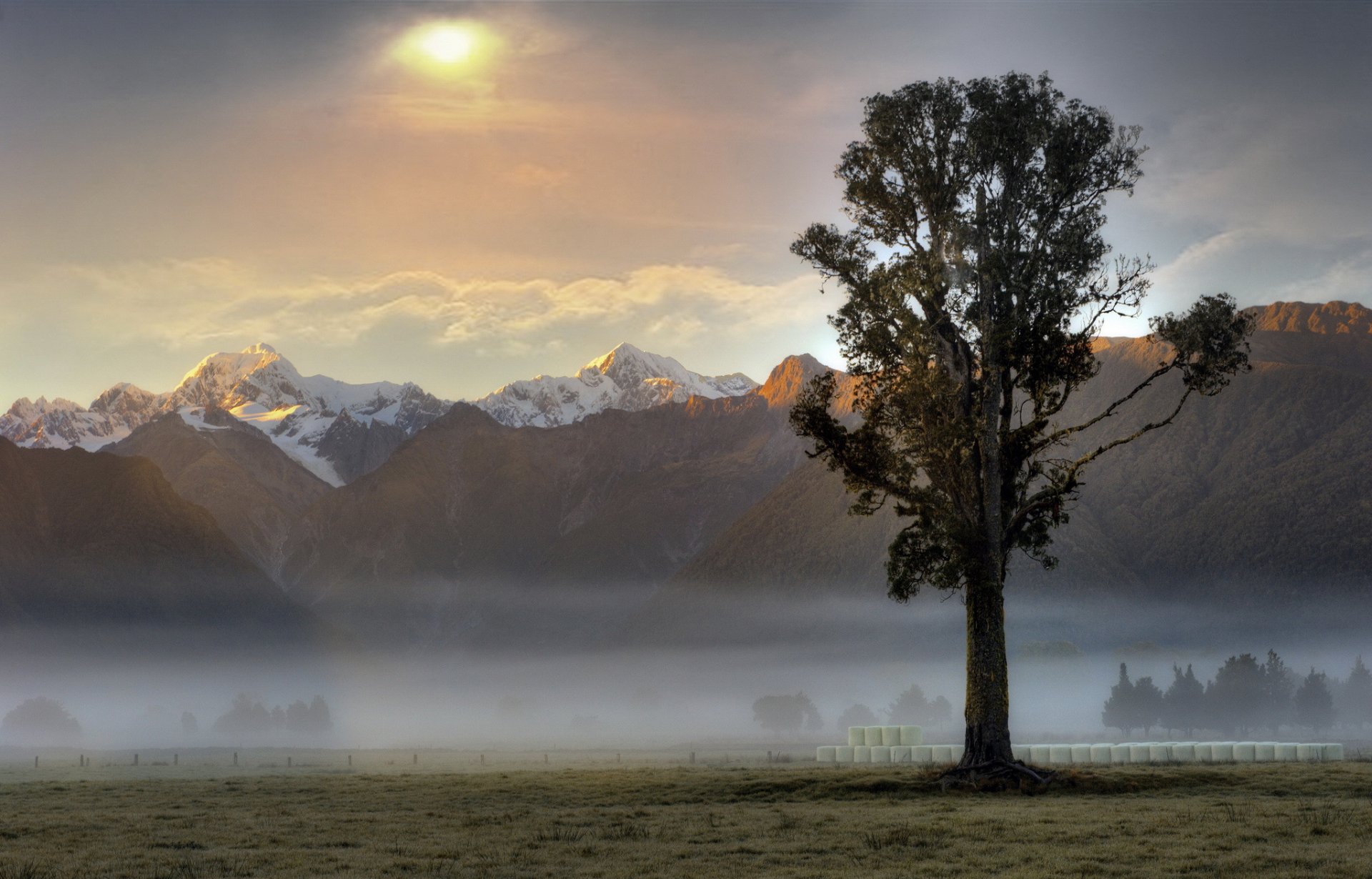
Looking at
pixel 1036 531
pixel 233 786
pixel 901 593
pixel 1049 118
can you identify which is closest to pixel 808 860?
pixel 901 593

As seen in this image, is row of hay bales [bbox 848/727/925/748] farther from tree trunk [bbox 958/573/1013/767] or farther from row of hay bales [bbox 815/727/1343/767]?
tree trunk [bbox 958/573/1013/767]

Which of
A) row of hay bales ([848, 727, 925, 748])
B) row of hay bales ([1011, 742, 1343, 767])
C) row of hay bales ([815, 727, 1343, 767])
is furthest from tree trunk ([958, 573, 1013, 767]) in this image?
row of hay bales ([848, 727, 925, 748])

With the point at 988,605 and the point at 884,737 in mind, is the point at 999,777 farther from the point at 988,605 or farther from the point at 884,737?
the point at 884,737

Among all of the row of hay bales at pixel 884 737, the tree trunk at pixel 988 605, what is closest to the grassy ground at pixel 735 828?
the tree trunk at pixel 988 605

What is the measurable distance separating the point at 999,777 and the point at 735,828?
16001 mm

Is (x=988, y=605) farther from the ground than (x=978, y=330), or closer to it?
closer to it

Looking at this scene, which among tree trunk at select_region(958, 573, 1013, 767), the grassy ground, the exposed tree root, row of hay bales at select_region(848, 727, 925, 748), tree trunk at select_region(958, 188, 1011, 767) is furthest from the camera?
row of hay bales at select_region(848, 727, 925, 748)

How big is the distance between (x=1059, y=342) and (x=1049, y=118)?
414 inches

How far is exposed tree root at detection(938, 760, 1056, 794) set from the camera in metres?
50.2

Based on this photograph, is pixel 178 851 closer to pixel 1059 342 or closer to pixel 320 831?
pixel 320 831

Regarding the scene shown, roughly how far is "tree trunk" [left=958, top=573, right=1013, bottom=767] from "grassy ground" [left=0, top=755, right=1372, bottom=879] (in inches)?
101

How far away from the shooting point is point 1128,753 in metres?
69.8

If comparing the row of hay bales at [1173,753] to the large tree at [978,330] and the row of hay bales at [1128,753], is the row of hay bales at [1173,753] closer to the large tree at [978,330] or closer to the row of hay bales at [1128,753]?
the row of hay bales at [1128,753]

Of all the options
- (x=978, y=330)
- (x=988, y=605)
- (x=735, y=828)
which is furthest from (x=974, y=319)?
(x=735, y=828)
